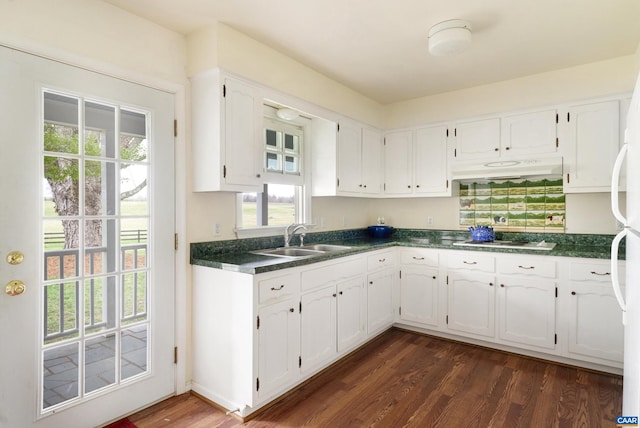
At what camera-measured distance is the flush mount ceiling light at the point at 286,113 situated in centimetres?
312

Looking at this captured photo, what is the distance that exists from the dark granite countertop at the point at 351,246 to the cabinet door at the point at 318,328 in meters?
0.29

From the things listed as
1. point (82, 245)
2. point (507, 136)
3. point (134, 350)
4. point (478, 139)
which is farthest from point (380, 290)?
point (82, 245)

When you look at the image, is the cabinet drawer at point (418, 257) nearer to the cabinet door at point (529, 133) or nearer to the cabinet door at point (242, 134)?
the cabinet door at point (529, 133)

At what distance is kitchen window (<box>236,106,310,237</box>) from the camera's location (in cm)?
298

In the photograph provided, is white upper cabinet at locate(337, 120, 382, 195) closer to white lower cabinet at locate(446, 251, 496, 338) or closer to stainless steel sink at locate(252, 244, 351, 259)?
stainless steel sink at locate(252, 244, 351, 259)

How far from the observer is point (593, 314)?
106 inches

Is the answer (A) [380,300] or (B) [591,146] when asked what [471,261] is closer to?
(A) [380,300]

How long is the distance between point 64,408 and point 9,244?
0.92 meters

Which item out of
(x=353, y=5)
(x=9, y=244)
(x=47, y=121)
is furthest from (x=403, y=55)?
(x=9, y=244)

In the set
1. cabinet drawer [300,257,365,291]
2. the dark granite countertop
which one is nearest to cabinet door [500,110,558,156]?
the dark granite countertop

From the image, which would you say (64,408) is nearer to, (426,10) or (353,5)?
(353,5)

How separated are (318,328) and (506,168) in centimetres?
227

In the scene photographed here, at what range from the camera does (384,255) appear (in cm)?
345

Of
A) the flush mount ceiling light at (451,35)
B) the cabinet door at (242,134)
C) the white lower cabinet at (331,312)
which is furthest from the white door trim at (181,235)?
the flush mount ceiling light at (451,35)
